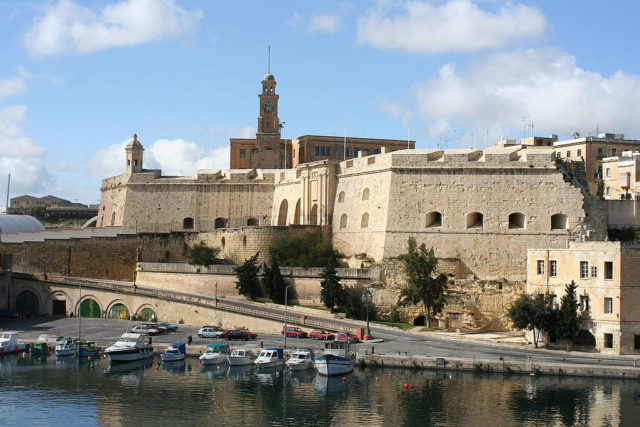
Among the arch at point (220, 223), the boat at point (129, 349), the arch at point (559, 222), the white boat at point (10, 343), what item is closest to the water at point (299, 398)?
the boat at point (129, 349)

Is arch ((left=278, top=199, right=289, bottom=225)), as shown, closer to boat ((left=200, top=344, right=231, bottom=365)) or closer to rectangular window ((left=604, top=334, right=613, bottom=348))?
boat ((left=200, top=344, right=231, bottom=365))

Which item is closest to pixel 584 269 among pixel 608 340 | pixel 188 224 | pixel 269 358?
pixel 608 340

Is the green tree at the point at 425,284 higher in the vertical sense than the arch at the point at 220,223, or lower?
lower

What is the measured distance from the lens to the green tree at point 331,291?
4191cm

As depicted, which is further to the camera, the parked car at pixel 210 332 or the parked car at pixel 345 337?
the parked car at pixel 210 332

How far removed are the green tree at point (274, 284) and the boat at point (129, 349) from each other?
834cm

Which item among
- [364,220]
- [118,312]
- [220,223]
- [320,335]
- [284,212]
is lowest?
[320,335]

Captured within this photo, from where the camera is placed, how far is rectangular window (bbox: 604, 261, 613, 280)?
35250 millimetres

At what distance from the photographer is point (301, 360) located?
115 ft

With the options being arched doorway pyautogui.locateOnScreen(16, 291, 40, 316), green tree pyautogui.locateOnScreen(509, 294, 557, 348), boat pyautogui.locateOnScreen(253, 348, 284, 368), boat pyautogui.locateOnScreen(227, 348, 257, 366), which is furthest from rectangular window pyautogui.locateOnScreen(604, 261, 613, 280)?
arched doorway pyautogui.locateOnScreen(16, 291, 40, 316)

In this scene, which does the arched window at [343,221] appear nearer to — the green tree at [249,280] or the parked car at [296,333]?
the green tree at [249,280]

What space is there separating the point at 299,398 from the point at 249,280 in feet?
46.8

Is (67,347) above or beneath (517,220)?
beneath

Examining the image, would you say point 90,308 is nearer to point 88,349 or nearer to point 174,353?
point 88,349
